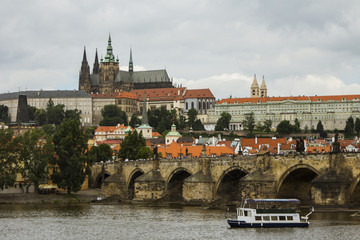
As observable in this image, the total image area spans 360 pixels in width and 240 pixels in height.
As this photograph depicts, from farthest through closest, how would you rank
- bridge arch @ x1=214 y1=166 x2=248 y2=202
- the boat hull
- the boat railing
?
bridge arch @ x1=214 y1=166 x2=248 y2=202 < the boat railing < the boat hull

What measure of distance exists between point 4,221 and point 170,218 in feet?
46.9

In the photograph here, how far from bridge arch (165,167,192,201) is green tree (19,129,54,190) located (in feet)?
50.2

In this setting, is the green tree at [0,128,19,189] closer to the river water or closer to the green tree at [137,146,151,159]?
the river water

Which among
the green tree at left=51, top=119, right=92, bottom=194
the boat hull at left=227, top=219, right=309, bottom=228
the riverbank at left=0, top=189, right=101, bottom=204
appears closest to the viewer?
the boat hull at left=227, top=219, right=309, bottom=228

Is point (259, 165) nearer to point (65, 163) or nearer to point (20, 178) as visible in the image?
point (65, 163)

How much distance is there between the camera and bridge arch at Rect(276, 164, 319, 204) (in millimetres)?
71375

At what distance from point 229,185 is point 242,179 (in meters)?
8.30

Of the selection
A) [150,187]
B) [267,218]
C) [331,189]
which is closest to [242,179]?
[331,189]

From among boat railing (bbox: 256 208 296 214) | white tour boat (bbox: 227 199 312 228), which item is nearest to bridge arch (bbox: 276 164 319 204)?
boat railing (bbox: 256 208 296 214)

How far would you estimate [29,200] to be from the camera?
9150 cm

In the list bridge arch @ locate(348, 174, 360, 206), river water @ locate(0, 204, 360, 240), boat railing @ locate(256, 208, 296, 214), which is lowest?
river water @ locate(0, 204, 360, 240)

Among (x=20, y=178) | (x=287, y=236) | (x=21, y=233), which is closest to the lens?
(x=287, y=236)

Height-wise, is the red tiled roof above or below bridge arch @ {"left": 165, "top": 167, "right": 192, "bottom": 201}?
above

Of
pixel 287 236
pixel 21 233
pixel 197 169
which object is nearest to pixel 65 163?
pixel 197 169
